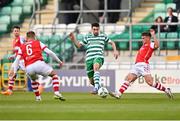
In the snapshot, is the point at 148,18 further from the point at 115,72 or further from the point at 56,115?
the point at 56,115

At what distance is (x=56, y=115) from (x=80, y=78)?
565 inches

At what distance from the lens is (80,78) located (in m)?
28.9

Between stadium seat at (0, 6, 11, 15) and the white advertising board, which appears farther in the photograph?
stadium seat at (0, 6, 11, 15)

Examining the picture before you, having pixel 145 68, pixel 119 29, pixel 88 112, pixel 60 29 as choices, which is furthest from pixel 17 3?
pixel 88 112

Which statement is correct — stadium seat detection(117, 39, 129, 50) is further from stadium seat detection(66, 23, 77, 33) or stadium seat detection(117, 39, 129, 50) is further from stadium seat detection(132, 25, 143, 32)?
stadium seat detection(66, 23, 77, 33)

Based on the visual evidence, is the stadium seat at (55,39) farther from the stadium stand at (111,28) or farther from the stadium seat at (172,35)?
the stadium seat at (172,35)

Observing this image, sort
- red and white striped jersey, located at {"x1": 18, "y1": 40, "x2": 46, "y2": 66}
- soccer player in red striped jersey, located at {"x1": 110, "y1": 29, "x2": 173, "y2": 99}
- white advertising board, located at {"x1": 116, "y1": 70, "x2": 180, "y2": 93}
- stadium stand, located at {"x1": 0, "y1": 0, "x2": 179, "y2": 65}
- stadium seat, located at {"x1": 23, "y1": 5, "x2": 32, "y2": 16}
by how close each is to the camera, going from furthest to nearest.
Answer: stadium seat, located at {"x1": 23, "y1": 5, "x2": 32, "y2": 16}
stadium stand, located at {"x1": 0, "y1": 0, "x2": 179, "y2": 65}
white advertising board, located at {"x1": 116, "y1": 70, "x2": 180, "y2": 93}
soccer player in red striped jersey, located at {"x1": 110, "y1": 29, "x2": 173, "y2": 99}
red and white striped jersey, located at {"x1": 18, "y1": 40, "x2": 46, "y2": 66}

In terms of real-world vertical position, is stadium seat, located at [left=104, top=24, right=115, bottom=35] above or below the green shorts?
above

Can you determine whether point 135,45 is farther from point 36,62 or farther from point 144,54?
point 36,62

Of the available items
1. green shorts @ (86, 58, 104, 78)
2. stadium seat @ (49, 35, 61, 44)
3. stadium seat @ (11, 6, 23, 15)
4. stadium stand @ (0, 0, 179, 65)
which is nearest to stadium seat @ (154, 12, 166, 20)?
stadium stand @ (0, 0, 179, 65)

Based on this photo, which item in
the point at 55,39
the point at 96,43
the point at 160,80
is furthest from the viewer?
the point at 55,39

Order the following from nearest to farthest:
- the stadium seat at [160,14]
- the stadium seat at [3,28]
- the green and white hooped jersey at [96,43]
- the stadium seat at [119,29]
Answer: the green and white hooped jersey at [96,43] < the stadium seat at [119,29] < the stadium seat at [160,14] < the stadium seat at [3,28]

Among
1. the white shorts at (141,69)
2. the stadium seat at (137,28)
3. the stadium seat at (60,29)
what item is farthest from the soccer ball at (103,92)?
the stadium seat at (60,29)

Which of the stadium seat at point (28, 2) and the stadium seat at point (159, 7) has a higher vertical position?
the stadium seat at point (28, 2)
